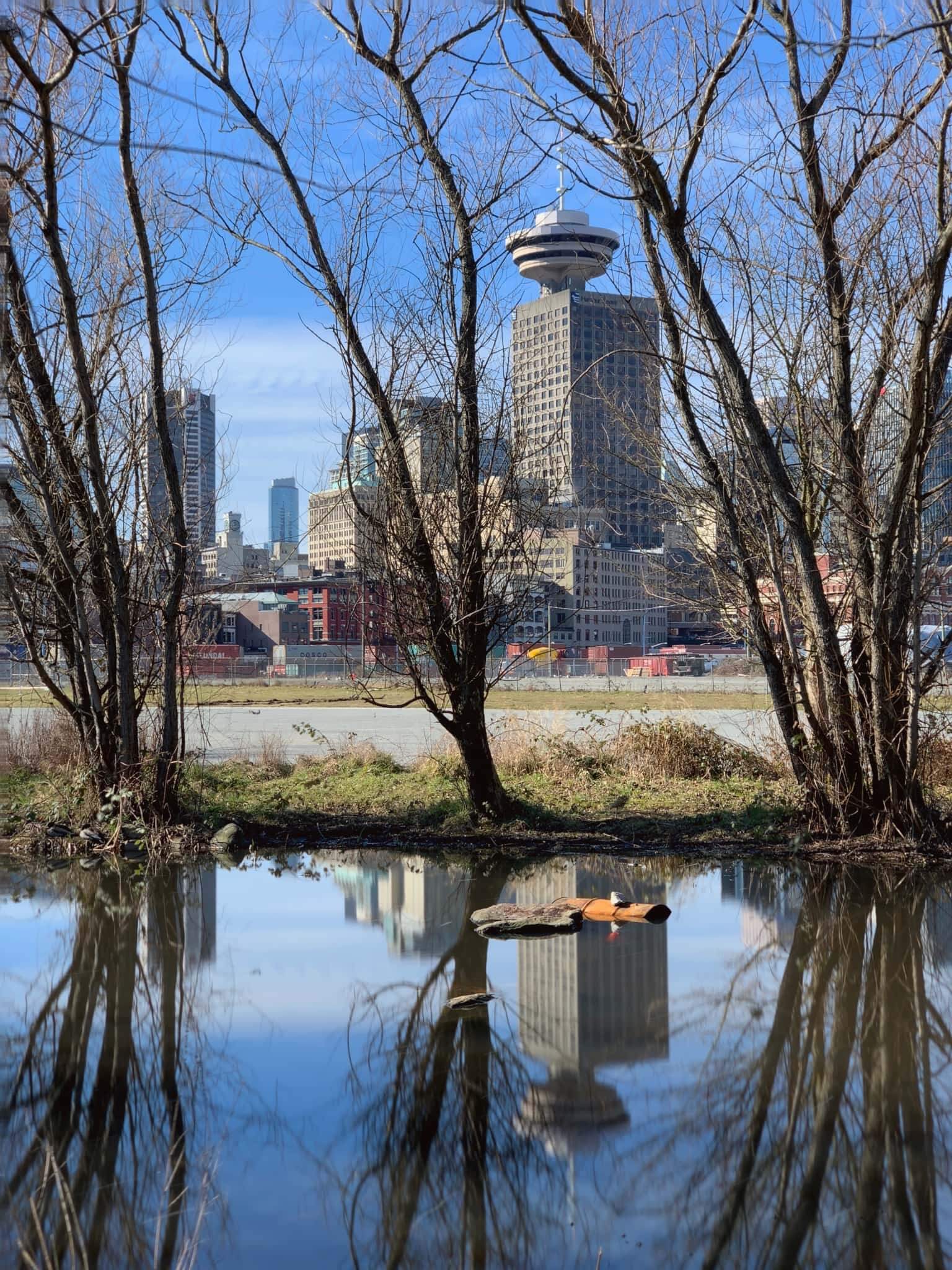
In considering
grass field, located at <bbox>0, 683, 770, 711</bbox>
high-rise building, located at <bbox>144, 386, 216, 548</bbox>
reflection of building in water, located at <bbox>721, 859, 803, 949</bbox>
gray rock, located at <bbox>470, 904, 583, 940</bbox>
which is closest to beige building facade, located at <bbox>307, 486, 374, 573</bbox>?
high-rise building, located at <bbox>144, 386, 216, 548</bbox>

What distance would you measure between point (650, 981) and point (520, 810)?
482 centimetres

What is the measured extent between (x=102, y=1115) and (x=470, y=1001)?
199 centimetres

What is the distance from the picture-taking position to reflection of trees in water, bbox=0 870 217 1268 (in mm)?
3459

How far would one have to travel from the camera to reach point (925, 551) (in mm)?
9953

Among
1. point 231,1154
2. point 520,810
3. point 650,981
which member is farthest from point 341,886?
point 231,1154

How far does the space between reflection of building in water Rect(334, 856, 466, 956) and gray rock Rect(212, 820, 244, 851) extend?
1.28 meters

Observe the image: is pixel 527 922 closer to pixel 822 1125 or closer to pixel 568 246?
pixel 822 1125

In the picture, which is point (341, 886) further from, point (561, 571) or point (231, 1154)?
point (561, 571)

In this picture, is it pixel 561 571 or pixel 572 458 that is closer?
pixel 572 458

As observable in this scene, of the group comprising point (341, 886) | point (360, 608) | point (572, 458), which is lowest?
point (341, 886)

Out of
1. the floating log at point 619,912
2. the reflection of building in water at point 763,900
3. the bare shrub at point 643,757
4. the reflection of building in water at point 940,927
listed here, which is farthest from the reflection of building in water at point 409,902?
the bare shrub at point 643,757

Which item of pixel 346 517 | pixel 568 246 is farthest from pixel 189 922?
pixel 568 246

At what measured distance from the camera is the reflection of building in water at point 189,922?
22.2 ft

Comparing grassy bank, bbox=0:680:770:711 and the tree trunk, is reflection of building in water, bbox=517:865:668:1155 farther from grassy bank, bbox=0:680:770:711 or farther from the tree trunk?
grassy bank, bbox=0:680:770:711
